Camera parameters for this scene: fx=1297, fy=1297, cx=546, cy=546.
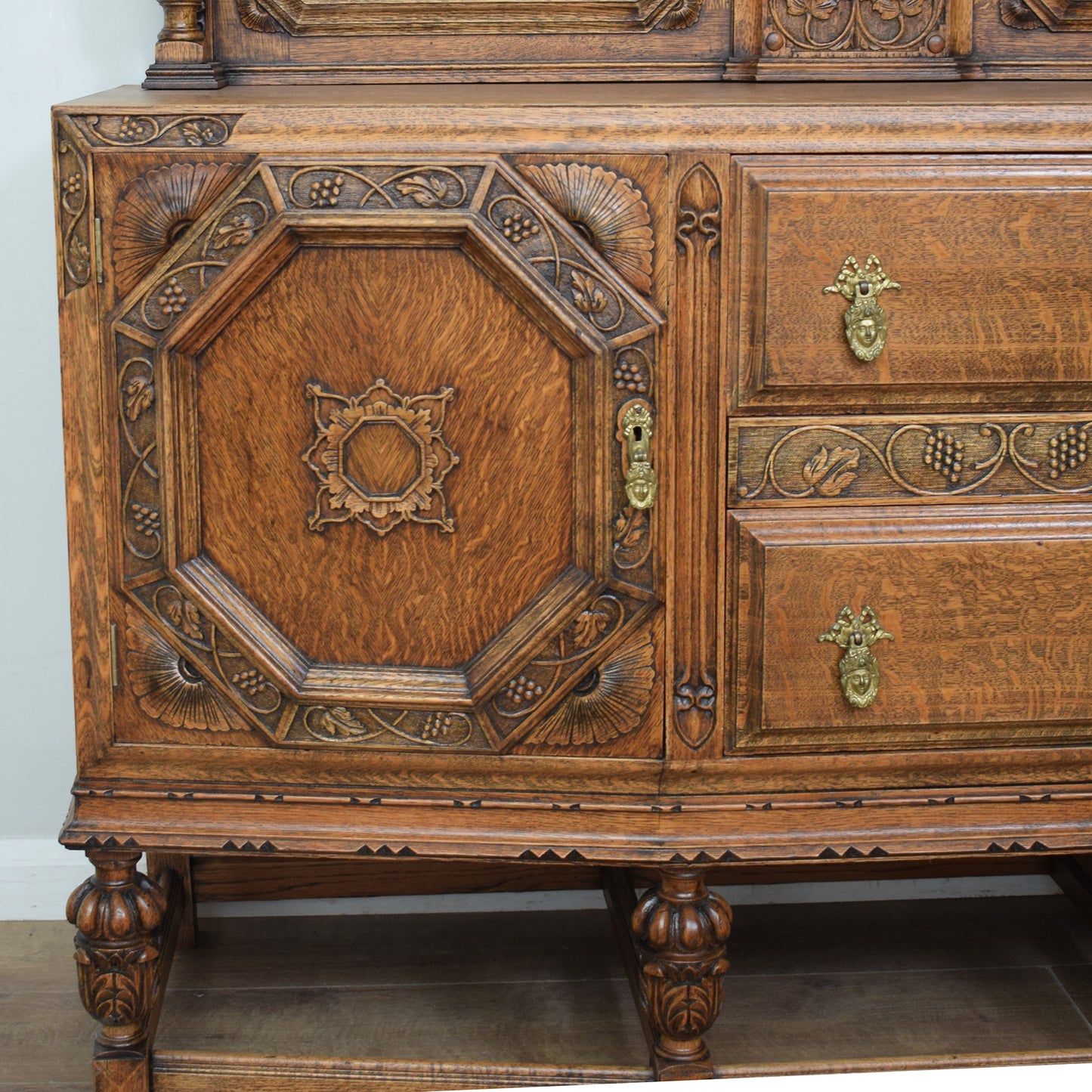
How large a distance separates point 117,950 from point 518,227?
951 mm

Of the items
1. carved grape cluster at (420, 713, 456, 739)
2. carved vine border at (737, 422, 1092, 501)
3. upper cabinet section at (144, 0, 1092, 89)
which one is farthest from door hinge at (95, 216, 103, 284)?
carved vine border at (737, 422, 1092, 501)

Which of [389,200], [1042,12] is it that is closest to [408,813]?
[389,200]

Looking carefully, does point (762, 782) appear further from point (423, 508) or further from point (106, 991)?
point (106, 991)

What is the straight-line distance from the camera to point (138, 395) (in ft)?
4.50

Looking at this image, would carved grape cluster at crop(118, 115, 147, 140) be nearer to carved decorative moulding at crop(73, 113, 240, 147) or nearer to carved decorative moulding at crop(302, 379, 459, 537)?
carved decorative moulding at crop(73, 113, 240, 147)

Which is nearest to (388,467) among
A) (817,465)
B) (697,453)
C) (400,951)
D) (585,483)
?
(585,483)

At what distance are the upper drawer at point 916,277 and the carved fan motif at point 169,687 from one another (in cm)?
67

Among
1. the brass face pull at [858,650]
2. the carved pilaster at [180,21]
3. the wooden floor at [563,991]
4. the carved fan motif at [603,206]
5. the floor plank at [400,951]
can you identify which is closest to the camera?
the carved fan motif at [603,206]

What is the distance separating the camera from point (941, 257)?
1.33 meters

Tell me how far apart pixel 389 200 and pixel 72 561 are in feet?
1.72

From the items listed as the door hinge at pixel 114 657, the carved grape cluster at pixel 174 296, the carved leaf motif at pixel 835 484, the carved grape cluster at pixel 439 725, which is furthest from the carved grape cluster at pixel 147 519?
the carved leaf motif at pixel 835 484

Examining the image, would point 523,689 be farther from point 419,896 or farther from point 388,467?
point 419,896

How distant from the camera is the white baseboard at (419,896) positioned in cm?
207

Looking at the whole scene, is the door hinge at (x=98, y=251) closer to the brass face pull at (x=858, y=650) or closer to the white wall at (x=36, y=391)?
the white wall at (x=36, y=391)
